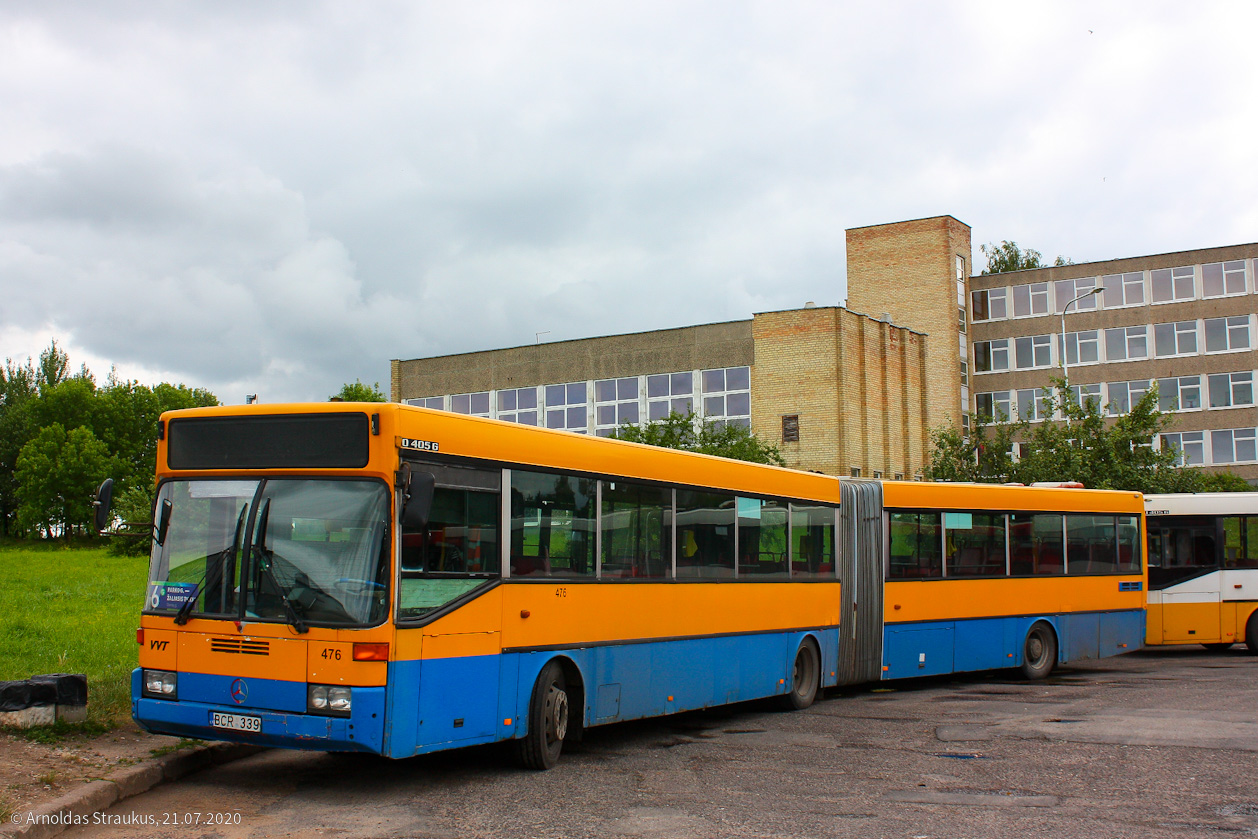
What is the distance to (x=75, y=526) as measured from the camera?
87.2 m

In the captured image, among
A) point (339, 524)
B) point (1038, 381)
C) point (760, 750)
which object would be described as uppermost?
point (1038, 381)

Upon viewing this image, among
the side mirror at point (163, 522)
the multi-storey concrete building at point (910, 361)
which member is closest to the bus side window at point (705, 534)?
the side mirror at point (163, 522)

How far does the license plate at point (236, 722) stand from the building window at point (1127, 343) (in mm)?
61213

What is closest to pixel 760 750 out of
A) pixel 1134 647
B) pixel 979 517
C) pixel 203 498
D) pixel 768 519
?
pixel 768 519

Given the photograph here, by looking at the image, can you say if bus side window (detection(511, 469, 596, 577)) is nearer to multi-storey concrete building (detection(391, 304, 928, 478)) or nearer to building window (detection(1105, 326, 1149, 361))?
multi-storey concrete building (detection(391, 304, 928, 478))

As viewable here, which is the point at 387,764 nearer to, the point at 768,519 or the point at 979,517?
the point at 768,519

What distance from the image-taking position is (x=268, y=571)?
28.2 ft

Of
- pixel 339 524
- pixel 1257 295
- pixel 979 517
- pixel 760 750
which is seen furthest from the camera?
pixel 1257 295

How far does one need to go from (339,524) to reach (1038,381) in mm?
61206

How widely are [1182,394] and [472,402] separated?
3675cm

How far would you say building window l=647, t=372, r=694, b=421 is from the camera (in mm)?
53031

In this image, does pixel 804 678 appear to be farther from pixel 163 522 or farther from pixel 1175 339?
pixel 1175 339

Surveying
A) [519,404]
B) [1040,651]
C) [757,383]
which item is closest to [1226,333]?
[757,383]

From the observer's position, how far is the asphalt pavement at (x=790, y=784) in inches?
310
